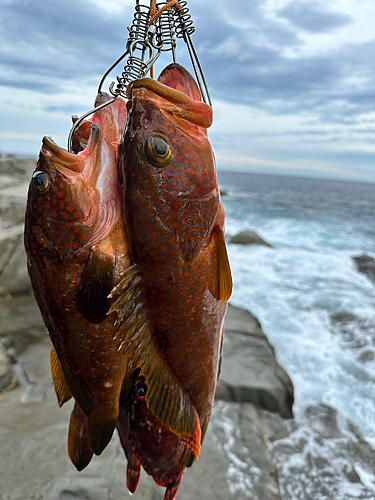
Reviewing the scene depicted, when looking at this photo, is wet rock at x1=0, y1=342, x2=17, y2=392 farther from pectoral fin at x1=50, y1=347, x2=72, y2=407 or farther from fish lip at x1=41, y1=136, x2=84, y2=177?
A: fish lip at x1=41, y1=136, x2=84, y2=177

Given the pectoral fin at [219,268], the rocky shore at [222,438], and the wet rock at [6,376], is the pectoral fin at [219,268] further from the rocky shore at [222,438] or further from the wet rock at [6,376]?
the wet rock at [6,376]

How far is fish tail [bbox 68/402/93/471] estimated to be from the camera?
67.5 inches

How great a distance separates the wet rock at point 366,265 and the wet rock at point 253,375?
8340 mm

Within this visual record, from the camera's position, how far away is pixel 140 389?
1.91 m

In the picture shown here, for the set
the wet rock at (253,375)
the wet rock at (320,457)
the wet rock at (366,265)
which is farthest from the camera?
the wet rock at (366,265)

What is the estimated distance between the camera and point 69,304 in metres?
1.43

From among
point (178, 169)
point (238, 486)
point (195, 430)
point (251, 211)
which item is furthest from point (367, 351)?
point (251, 211)

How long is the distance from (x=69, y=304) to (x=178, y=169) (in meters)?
0.66

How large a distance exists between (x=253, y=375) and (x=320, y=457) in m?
1.33

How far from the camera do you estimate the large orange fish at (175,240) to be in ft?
4.47

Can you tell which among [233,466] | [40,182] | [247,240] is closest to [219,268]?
[40,182]

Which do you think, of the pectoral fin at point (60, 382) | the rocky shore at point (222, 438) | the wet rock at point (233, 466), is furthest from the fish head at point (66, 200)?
the wet rock at point (233, 466)

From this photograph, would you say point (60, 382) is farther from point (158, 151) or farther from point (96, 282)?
point (158, 151)

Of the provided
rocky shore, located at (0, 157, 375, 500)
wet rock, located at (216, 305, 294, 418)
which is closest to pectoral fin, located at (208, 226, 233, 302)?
rocky shore, located at (0, 157, 375, 500)
